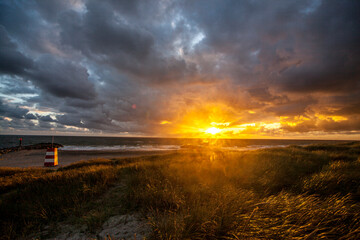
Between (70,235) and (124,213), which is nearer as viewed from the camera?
(70,235)

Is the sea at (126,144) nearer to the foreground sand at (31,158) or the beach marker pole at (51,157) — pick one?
the foreground sand at (31,158)

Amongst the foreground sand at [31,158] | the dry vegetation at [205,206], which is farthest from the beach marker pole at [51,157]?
the dry vegetation at [205,206]

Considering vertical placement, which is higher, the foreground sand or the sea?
the foreground sand

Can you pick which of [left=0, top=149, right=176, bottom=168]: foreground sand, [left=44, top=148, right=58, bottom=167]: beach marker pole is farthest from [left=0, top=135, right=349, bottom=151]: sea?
[left=44, top=148, right=58, bottom=167]: beach marker pole

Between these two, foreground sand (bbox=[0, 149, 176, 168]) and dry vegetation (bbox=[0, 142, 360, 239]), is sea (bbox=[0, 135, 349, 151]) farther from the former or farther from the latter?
dry vegetation (bbox=[0, 142, 360, 239])

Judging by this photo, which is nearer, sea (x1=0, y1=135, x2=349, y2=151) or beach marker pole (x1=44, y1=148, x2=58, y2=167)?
beach marker pole (x1=44, y1=148, x2=58, y2=167)

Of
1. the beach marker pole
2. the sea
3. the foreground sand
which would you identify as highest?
the beach marker pole

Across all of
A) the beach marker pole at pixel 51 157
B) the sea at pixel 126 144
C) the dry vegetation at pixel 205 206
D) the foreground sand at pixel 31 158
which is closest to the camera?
the dry vegetation at pixel 205 206

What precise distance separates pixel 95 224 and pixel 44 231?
3.18ft

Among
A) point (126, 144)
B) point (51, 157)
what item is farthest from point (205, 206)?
point (126, 144)

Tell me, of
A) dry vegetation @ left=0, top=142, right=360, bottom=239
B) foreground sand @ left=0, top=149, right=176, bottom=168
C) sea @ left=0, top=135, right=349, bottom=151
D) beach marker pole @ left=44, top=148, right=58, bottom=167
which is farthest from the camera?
sea @ left=0, top=135, right=349, bottom=151

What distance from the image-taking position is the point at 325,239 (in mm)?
1908

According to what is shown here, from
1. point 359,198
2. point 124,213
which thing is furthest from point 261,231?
point 359,198

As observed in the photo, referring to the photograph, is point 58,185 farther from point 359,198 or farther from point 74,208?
point 359,198
